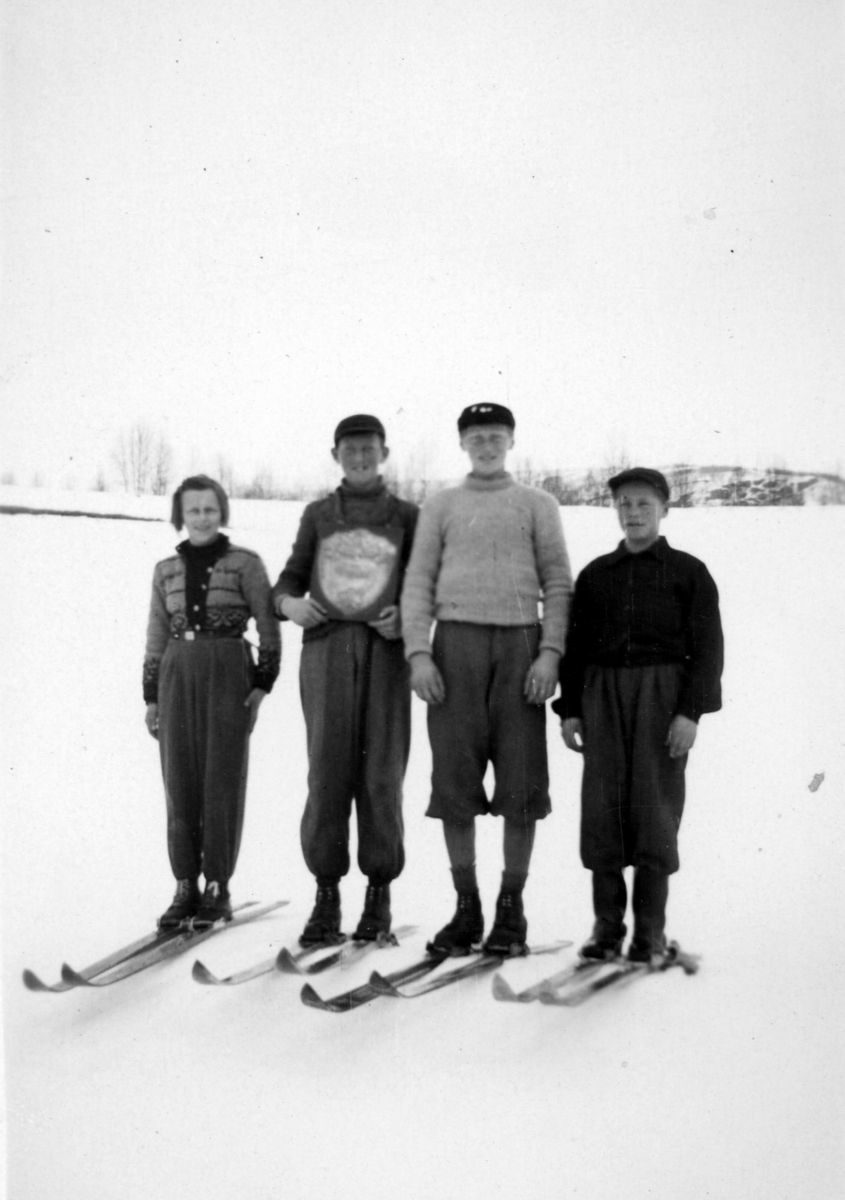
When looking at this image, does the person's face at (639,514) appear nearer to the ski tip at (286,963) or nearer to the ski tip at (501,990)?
the ski tip at (501,990)

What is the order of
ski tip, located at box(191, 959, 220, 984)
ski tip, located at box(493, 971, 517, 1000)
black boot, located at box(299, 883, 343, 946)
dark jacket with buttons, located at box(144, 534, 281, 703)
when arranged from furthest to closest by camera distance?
dark jacket with buttons, located at box(144, 534, 281, 703) → black boot, located at box(299, 883, 343, 946) → ski tip, located at box(191, 959, 220, 984) → ski tip, located at box(493, 971, 517, 1000)

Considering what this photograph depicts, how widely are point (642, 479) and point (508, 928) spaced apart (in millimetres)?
1216

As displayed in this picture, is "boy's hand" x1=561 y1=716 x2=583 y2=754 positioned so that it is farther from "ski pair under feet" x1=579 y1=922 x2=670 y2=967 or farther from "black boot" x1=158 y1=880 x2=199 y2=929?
"black boot" x1=158 y1=880 x2=199 y2=929

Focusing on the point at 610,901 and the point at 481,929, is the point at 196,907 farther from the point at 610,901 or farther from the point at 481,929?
the point at 610,901

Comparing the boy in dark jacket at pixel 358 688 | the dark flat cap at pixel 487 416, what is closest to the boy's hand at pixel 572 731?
the boy in dark jacket at pixel 358 688

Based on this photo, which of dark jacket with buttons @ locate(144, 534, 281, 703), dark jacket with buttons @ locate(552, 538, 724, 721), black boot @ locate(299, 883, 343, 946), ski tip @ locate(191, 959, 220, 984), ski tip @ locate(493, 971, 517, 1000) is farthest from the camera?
dark jacket with buttons @ locate(144, 534, 281, 703)

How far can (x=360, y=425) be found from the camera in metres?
3.21

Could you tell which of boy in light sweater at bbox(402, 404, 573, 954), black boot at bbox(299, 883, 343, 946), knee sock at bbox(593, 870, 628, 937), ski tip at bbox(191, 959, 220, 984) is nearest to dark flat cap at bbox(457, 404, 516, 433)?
boy in light sweater at bbox(402, 404, 573, 954)

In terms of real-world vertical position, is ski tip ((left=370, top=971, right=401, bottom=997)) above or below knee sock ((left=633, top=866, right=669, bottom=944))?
below

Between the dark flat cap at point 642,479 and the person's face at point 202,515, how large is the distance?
1120 millimetres

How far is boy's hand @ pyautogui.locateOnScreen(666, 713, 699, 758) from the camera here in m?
→ 2.98

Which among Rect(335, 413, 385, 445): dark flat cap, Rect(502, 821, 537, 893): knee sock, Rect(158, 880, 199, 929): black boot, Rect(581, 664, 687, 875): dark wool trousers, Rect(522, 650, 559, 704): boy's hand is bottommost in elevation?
Rect(158, 880, 199, 929): black boot

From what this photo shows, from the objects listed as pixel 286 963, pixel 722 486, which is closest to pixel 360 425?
pixel 722 486

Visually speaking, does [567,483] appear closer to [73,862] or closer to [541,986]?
[541,986]
